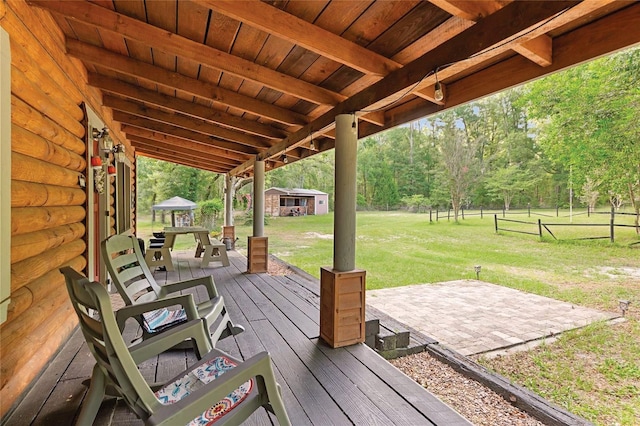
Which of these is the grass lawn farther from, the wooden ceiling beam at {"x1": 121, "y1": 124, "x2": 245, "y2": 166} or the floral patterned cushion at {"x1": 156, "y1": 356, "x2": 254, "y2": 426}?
the wooden ceiling beam at {"x1": 121, "y1": 124, "x2": 245, "y2": 166}

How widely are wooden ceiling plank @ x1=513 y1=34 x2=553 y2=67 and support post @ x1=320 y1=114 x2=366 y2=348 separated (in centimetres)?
137

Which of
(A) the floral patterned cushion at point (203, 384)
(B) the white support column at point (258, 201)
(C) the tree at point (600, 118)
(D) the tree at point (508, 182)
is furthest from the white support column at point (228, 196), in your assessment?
(D) the tree at point (508, 182)

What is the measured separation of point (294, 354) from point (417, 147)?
29.3m

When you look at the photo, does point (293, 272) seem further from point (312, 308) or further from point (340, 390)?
point (340, 390)

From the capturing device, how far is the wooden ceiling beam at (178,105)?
3.41 metres

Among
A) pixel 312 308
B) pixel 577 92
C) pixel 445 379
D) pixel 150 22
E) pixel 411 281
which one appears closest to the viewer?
pixel 150 22

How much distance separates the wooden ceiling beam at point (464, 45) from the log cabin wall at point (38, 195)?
2.19 meters

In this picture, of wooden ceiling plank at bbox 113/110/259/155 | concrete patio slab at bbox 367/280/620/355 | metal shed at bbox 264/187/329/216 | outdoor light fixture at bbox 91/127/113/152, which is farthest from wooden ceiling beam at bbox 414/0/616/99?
metal shed at bbox 264/187/329/216

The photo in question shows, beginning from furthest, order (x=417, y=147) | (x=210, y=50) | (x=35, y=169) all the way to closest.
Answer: (x=417, y=147)
(x=210, y=50)
(x=35, y=169)

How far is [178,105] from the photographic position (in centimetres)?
379

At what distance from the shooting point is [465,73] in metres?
2.28

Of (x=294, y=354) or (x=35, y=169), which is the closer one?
(x=35, y=169)

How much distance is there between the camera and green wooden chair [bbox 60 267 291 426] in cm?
110

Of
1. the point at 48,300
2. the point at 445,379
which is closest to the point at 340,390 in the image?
the point at 445,379
